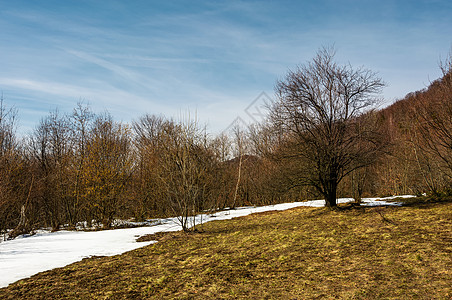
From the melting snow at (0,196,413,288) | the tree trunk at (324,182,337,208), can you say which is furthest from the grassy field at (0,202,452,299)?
the tree trunk at (324,182,337,208)

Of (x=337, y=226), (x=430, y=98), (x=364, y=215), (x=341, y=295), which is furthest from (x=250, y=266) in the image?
(x=430, y=98)

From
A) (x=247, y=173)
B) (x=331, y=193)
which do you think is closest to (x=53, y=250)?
(x=331, y=193)

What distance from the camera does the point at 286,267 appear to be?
16.4ft

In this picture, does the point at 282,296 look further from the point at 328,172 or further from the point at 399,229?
the point at 328,172

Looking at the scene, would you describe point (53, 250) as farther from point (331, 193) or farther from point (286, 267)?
point (331, 193)

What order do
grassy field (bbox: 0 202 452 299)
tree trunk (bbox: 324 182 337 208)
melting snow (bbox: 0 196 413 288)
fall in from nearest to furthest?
grassy field (bbox: 0 202 452 299) < melting snow (bbox: 0 196 413 288) < tree trunk (bbox: 324 182 337 208)

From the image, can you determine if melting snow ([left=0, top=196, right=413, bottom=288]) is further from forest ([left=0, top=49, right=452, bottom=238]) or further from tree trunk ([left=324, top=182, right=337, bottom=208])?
tree trunk ([left=324, top=182, right=337, bottom=208])

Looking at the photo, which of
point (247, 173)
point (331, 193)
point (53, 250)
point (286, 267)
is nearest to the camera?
point (286, 267)

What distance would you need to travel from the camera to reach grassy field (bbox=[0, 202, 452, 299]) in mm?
3922

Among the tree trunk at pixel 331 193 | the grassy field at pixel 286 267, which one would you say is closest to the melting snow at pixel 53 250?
the grassy field at pixel 286 267

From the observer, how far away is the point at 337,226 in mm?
7855

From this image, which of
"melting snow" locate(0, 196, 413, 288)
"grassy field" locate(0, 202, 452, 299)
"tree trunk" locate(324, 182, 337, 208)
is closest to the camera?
"grassy field" locate(0, 202, 452, 299)

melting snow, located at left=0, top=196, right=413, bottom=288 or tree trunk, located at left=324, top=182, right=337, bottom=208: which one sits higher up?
tree trunk, located at left=324, top=182, right=337, bottom=208

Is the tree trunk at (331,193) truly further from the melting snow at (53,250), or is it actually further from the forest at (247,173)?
the melting snow at (53,250)
